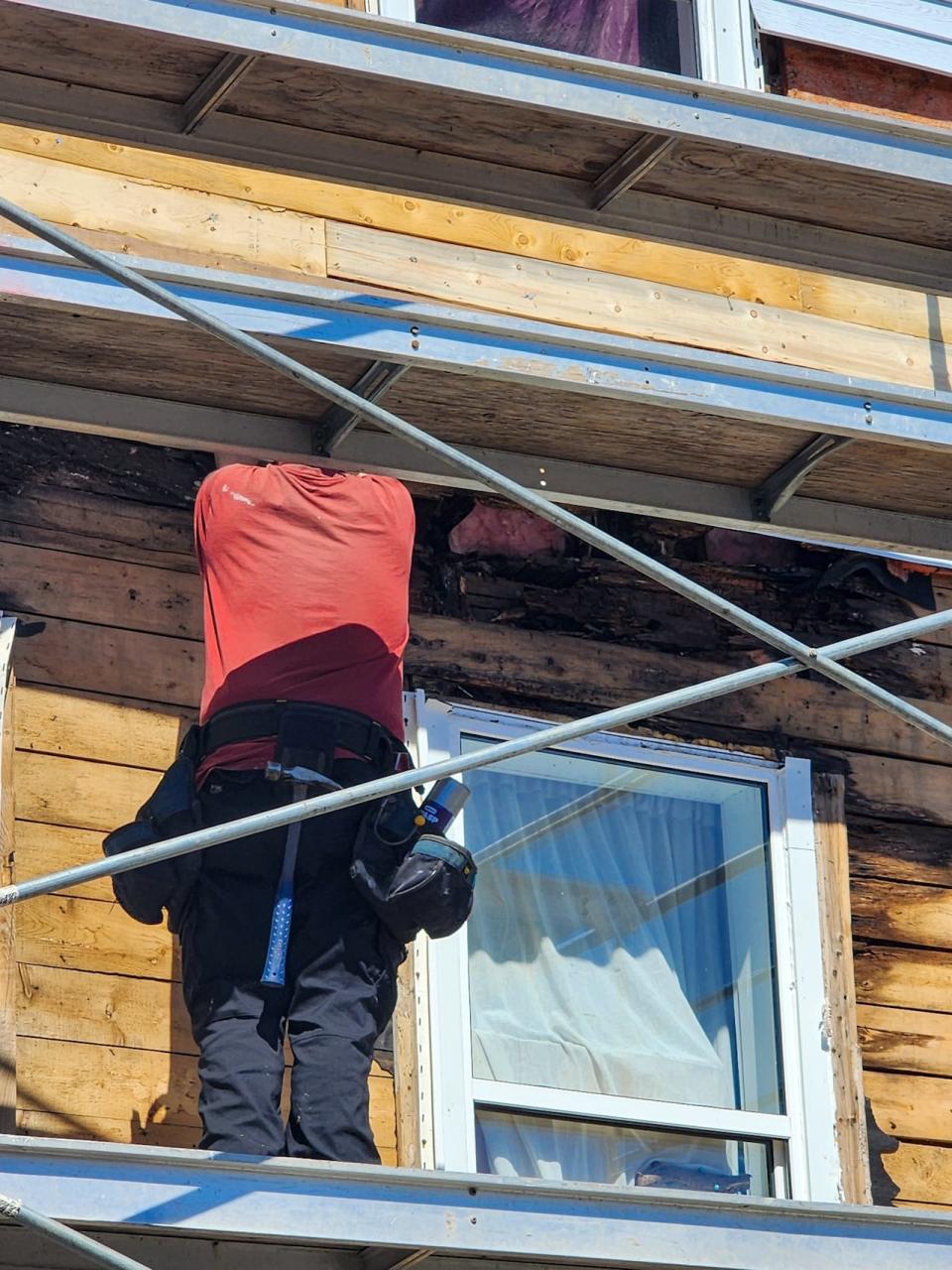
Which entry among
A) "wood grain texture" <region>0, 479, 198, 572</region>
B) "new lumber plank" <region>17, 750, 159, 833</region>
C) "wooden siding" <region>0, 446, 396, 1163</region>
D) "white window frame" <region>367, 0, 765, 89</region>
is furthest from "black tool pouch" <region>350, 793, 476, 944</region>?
"white window frame" <region>367, 0, 765, 89</region>

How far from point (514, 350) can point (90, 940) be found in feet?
6.48

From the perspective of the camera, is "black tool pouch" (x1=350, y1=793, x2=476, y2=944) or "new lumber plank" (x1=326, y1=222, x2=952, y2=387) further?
"new lumber plank" (x1=326, y1=222, x2=952, y2=387)

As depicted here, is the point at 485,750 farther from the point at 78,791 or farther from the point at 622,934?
the point at 622,934

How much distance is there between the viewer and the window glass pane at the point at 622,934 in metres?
6.60

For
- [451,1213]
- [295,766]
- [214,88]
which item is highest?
[214,88]

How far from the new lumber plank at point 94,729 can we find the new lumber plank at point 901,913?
7.37 ft

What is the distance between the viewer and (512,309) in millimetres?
6441

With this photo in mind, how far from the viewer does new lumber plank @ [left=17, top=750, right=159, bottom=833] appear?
6.27 metres

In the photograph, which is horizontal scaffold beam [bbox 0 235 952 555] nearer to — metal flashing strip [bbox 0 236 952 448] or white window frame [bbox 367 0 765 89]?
metal flashing strip [bbox 0 236 952 448]

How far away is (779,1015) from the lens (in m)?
6.81

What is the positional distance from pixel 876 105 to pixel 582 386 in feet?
8.43

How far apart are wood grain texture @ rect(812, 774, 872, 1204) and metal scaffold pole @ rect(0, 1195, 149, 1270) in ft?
9.42

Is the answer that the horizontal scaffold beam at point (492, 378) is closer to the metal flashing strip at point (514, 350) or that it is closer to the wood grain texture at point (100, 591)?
the metal flashing strip at point (514, 350)

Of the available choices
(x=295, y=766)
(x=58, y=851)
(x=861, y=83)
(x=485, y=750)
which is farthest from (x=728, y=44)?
(x=58, y=851)
